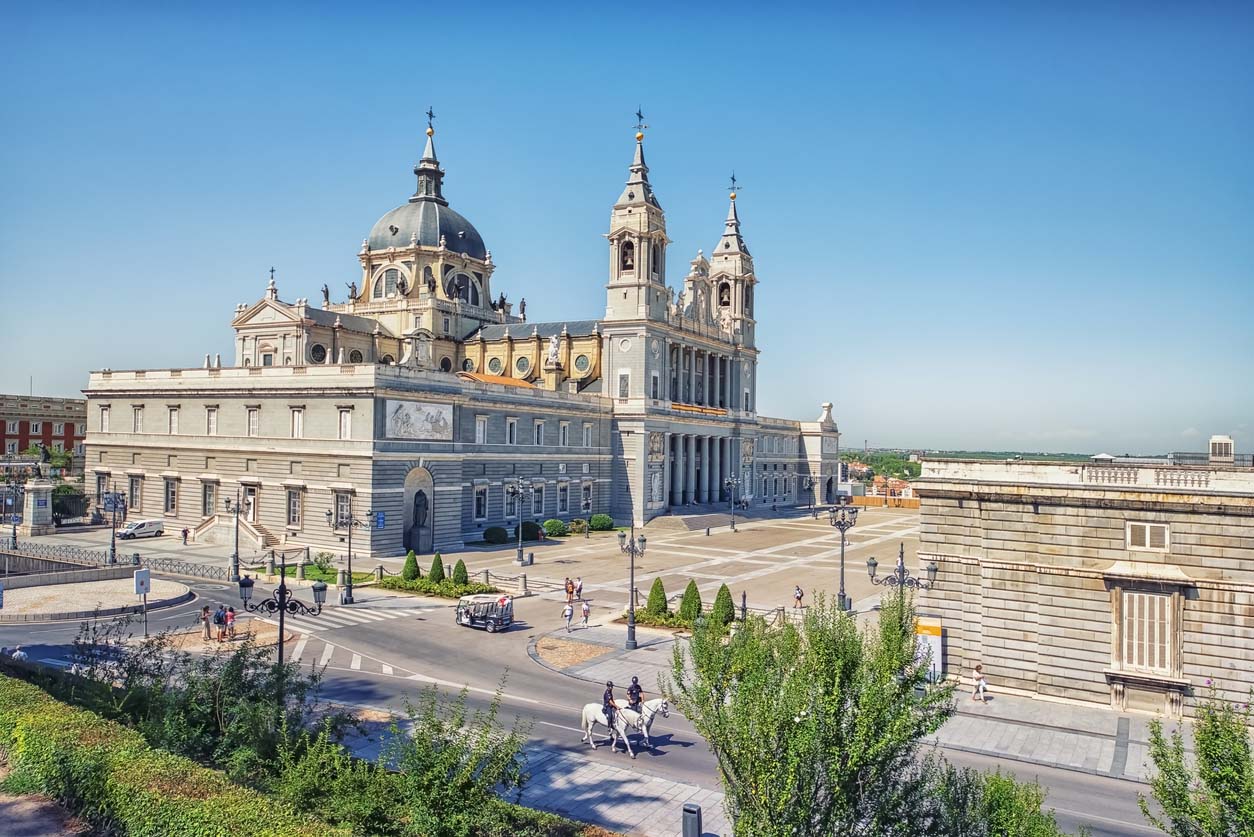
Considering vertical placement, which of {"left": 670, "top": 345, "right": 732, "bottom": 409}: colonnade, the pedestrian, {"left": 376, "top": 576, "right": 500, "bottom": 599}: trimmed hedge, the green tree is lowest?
the pedestrian

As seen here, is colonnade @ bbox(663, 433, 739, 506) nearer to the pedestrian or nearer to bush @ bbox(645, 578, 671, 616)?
bush @ bbox(645, 578, 671, 616)

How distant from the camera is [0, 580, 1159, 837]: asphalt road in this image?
59.7 feet

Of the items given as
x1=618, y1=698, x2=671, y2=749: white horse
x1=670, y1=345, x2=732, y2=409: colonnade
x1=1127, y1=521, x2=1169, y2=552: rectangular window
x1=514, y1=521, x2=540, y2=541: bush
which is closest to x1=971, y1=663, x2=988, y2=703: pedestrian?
x1=1127, y1=521, x2=1169, y2=552: rectangular window

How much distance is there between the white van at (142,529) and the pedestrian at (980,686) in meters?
50.0

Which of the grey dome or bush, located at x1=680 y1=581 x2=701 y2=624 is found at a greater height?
the grey dome

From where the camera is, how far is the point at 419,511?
52.7 m

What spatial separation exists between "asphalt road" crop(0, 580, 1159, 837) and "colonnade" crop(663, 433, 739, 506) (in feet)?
139

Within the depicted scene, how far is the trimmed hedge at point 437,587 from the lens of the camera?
38.3 m

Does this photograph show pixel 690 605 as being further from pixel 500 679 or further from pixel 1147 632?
pixel 1147 632

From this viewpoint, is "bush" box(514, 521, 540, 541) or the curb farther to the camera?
"bush" box(514, 521, 540, 541)

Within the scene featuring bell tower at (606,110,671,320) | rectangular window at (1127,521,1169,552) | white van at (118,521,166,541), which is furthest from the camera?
bell tower at (606,110,671,320)

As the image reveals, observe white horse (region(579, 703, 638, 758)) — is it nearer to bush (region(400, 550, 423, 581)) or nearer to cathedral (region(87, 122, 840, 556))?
bush (region(400, 550, 423, 581))

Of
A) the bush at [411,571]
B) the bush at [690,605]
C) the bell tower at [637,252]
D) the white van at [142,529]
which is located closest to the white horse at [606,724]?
the bush at [690,605]

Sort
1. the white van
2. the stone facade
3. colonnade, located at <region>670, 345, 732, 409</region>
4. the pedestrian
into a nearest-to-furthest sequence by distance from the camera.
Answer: the stone facade, the pedestrian, the white van, colonnade, located at <region>670, 345, 732, 409</region>
